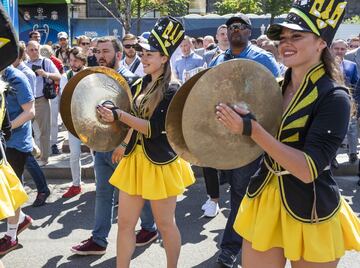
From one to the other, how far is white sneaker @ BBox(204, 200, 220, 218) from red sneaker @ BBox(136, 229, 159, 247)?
0.89 meters

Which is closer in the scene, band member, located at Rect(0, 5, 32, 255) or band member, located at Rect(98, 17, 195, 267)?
band member, located at Rect(0, 5, 32, 255)

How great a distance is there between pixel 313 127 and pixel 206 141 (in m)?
0.49

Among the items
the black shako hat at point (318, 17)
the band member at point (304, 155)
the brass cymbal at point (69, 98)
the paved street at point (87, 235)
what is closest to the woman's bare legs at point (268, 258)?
the band member at point (304, 155)

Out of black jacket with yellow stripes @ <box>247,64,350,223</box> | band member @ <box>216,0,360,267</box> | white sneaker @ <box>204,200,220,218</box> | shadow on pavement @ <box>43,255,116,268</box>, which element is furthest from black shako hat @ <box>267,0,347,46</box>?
white sneaker @ <box>204,200,220,218</box>

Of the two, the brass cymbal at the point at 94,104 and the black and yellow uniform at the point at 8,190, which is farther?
the brass cymbal at the point at 94,104

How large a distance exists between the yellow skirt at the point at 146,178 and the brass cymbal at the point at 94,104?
0.58ft

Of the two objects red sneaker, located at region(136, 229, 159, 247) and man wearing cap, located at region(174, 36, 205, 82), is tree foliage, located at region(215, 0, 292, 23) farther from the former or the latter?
red sneaker, located at region(136, 229, 159, 247)

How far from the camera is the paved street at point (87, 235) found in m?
4.28

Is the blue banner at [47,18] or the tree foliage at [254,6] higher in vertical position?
the tree foliage at [254,6]

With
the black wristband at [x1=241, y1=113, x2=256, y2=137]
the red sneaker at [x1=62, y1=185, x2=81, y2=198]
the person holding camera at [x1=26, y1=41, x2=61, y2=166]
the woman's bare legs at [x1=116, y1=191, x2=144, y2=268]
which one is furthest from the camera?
the person holding camera at [x1=26, y1=41, x2=61, y2=166]

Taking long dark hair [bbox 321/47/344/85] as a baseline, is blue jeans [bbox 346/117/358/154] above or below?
below

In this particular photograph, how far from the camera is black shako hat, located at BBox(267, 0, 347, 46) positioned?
225cm

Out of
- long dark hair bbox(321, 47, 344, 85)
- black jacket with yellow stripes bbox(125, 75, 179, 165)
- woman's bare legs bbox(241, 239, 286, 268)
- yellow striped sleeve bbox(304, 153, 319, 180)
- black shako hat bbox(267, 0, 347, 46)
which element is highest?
black shako hat bbox(267, 0, 347, 46)

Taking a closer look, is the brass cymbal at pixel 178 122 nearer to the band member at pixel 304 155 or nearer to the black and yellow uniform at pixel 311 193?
the band member at pixel 304 155
